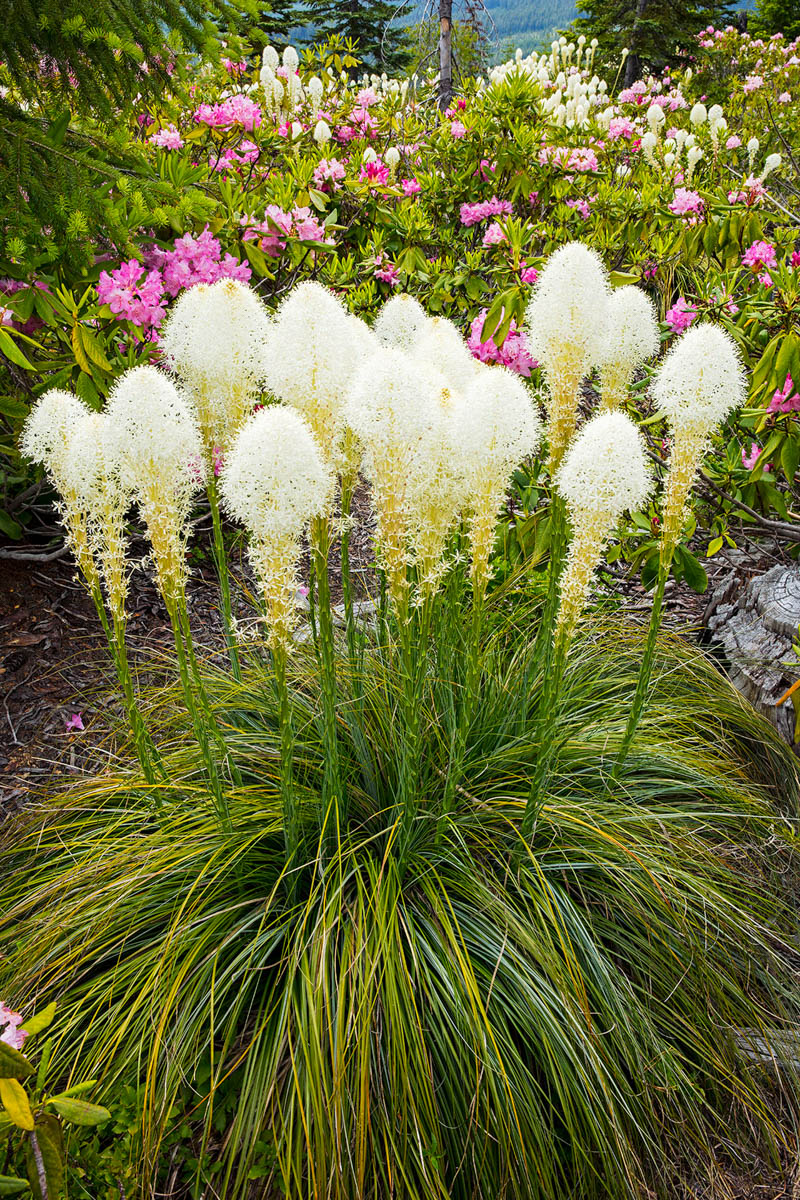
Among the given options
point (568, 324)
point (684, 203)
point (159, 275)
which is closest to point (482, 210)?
point (684, 203)

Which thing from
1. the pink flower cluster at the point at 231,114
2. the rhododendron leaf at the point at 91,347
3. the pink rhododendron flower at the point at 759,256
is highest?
→ the pink flower cluster at the point at 231,114

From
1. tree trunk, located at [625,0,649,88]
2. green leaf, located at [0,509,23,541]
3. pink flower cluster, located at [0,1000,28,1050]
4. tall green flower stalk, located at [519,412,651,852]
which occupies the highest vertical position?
tree trunk, located at [625,0,649,88]

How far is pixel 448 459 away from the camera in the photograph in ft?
6.10

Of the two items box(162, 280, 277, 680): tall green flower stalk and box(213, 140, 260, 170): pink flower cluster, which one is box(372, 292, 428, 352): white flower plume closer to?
box(162, 280, 277, 680): tall green flower stalk

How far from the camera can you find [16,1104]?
1.15 m

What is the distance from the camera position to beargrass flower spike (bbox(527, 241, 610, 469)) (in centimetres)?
223

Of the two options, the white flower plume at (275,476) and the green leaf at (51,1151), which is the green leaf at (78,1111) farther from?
the white flower plume at (275,476)

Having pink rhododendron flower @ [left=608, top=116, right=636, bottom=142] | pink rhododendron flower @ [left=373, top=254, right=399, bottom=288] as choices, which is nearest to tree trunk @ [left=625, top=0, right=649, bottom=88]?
→ pink rhododendron flower @ [left=608, top=116, right=636, bottom=142]

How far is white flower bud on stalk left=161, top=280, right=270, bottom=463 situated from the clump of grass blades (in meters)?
1.01

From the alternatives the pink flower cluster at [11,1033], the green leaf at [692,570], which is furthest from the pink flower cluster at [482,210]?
the pink flower cluster at [11,1033]

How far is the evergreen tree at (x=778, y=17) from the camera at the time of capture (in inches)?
932

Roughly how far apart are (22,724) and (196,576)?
1547 millimetres

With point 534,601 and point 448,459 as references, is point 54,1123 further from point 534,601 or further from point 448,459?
point 534,601

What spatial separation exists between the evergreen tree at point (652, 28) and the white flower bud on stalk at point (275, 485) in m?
24.6
